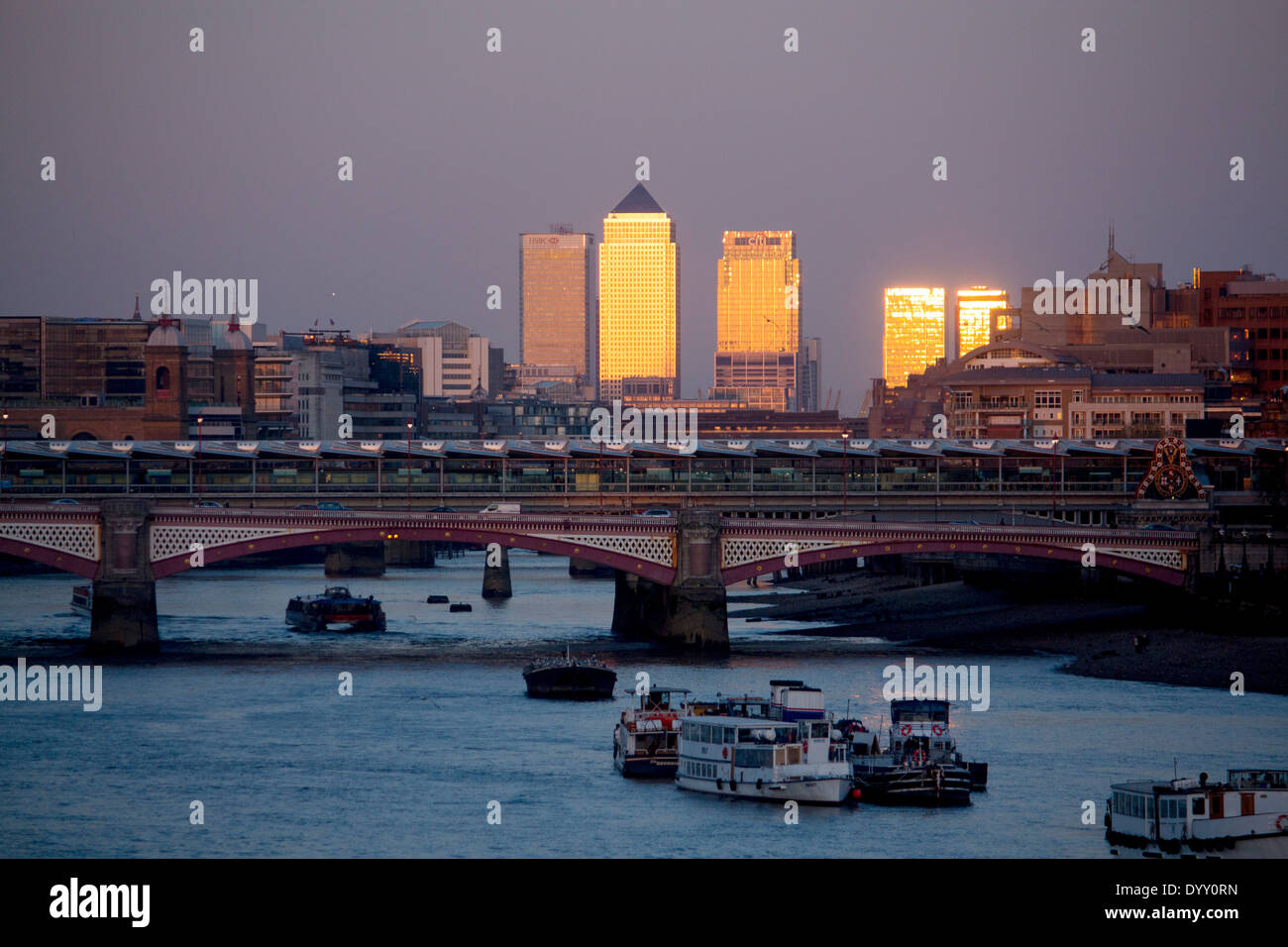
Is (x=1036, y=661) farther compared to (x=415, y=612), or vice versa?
(x=415, y=612)

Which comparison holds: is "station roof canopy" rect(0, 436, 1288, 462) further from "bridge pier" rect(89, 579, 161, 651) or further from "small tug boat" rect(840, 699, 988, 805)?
"small tug boat" rect(840, 699, 988, 805)

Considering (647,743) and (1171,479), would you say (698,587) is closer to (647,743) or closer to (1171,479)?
(647,743)

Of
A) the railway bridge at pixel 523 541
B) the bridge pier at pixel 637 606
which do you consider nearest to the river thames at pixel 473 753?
the bridge pier at pixel 637 606

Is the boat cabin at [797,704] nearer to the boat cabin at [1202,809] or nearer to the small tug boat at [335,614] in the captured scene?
the boat cabin at [1202,809]
